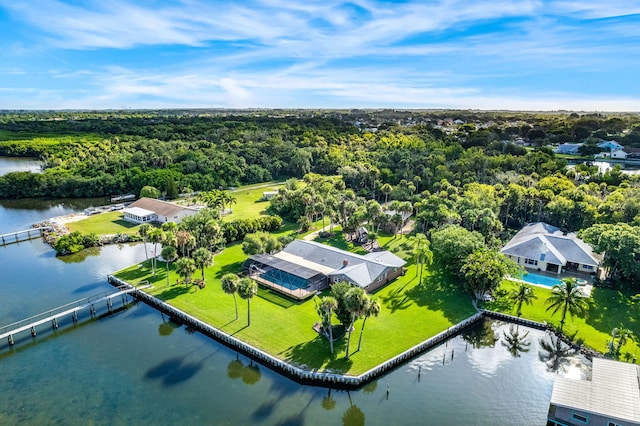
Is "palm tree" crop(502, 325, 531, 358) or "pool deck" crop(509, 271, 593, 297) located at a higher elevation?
"pool deck" crop(509, 271, 593, 297)

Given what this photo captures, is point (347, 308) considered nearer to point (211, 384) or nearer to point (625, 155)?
point (211, 384)

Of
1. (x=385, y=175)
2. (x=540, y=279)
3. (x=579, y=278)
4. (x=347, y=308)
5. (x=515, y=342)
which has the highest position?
(x=385, y=175)

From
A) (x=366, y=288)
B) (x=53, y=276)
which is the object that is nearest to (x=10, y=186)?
(x=53, y=276)

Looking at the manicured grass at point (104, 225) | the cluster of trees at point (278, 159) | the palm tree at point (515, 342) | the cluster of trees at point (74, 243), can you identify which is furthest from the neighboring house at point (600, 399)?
the manicured grass at point (104, 225)

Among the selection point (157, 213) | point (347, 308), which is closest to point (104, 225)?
point (157, 213)

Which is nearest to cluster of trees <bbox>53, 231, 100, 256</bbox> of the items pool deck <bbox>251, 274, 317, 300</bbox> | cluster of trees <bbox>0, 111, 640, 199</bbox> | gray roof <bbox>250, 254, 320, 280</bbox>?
gray roof <bbox>250, 254, 320, 280</bbox>

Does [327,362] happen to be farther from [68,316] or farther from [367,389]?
[68,316]

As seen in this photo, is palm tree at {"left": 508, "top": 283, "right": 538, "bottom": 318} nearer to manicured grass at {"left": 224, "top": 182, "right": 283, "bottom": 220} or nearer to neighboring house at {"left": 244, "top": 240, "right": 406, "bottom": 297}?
neighboring house at {"left": 244, "top": 240, "right": 406, "bottom": 297}
